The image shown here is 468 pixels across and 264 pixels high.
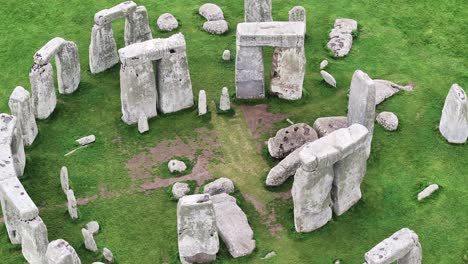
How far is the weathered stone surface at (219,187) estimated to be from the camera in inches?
802

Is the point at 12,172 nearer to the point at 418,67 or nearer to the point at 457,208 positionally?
the point at 457,208

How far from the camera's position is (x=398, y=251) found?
1717 cm

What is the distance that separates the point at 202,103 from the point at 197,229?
567 cm

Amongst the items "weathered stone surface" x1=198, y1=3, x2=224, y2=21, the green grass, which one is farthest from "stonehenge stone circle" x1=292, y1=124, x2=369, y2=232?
"weathered stone surface" x1=198, y1=3, x2=224, y2=21

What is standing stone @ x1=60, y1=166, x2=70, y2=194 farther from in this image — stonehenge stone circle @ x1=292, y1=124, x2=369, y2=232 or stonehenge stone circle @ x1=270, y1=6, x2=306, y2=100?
stonehenge stone circle @ x1=270, y1=6, x2=306, y2=100

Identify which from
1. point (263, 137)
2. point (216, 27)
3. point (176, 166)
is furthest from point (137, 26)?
point (176, 166)

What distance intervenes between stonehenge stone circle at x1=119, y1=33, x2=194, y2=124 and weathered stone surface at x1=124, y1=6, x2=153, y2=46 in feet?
7.91

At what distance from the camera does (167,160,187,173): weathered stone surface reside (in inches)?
834

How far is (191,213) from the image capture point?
1789 cm

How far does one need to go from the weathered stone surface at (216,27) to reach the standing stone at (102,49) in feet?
10.9

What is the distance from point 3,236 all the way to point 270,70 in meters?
9.37

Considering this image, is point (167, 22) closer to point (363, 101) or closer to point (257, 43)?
point (257, 43)

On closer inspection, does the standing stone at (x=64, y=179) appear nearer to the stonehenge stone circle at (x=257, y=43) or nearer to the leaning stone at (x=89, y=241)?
the leaning stone at (x=89, y=241)

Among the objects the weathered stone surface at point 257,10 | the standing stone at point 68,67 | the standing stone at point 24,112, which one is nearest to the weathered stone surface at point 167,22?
the weathered stone surface at point 257,10
